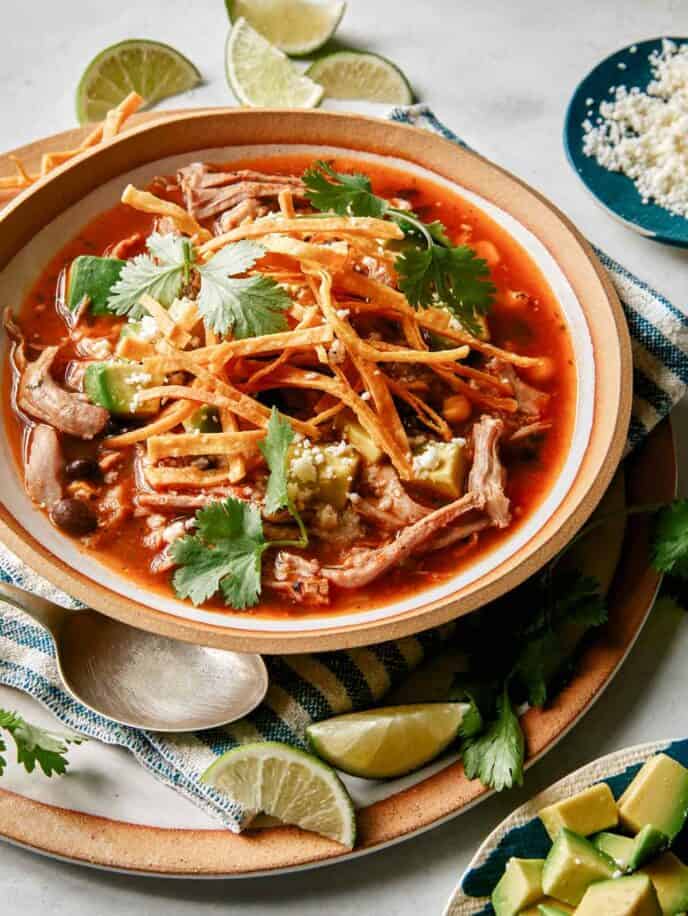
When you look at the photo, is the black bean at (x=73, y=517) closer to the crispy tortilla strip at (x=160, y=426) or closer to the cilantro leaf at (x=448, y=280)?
the crispy tortilla strip at (x=160, y=426)

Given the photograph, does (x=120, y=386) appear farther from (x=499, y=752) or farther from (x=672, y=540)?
(x=672, y=540)

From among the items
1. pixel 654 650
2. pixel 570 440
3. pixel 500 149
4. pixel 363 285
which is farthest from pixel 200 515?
pixel 500 149

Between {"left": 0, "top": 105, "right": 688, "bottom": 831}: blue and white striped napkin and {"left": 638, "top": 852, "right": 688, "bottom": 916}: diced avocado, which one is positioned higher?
{"left": 0, "top": 105, "right": 688, "bottom": 831}: blue and white striped napkin

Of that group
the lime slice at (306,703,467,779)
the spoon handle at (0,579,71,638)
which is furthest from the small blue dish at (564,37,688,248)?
the spoon handle at (0,579,71,638)

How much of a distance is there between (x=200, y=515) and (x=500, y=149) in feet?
7.95

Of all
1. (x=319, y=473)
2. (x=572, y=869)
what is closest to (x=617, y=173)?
(x=319, y=473)

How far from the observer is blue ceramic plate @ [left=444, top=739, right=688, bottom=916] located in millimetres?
3463

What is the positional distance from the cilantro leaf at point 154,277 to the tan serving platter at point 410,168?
0.45 metres

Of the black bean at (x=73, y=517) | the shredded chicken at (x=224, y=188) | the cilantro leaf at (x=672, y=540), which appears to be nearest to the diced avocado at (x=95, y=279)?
the shredded chicken at (x=224, y=188)

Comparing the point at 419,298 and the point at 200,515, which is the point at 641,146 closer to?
the point at 419,298

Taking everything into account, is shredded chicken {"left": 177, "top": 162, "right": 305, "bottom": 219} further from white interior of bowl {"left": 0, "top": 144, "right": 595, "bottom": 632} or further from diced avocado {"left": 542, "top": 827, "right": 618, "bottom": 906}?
diced avocado {"left": 542, "top": 827, "right": 618, "bottom": 906}

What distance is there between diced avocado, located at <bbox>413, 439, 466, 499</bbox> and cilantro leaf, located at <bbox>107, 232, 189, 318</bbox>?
0.91 metres

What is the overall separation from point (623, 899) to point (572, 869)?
154 millimetres

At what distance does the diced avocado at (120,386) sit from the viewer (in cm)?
372
